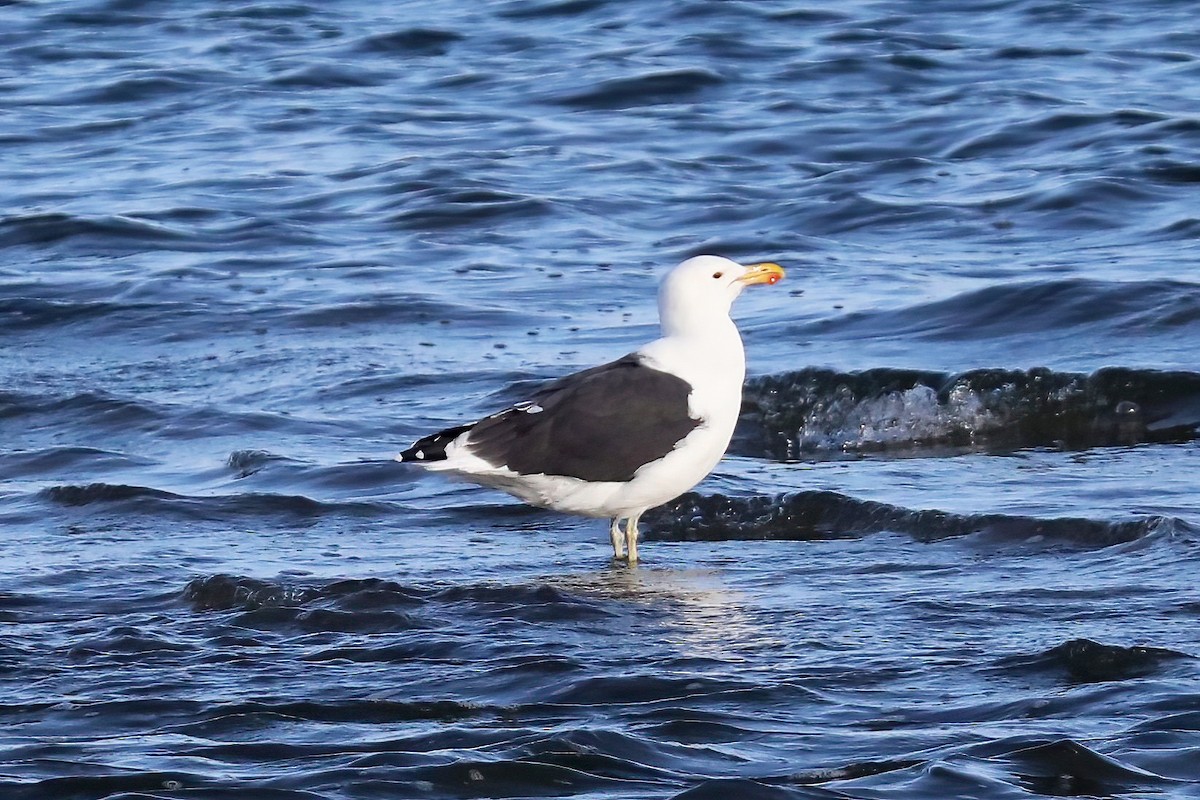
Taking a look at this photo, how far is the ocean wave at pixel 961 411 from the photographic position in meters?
8.36

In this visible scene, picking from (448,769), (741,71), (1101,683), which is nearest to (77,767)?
(448,769)

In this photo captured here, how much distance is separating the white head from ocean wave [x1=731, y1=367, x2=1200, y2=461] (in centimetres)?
145

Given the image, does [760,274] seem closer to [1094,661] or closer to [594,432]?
[594,432]

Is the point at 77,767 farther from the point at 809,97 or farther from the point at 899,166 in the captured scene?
the point at 809,97

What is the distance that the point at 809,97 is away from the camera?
16.3 metres

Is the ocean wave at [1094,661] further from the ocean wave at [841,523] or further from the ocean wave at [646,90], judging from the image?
the ocean wave at [646,90]

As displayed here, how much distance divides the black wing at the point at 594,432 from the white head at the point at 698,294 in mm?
365

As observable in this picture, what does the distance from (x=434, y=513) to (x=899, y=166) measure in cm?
720

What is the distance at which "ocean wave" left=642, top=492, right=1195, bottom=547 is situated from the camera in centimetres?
652

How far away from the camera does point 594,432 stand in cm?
660

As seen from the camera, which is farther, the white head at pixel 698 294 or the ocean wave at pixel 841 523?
the white head at pixel 698 294

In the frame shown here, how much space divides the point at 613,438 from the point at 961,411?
8.25 feet

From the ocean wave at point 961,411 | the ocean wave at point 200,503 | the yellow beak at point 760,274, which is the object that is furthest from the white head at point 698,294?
the ocean wave at point 961,411

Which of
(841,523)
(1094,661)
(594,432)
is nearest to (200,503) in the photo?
(594,432)
